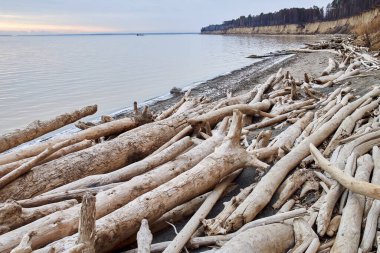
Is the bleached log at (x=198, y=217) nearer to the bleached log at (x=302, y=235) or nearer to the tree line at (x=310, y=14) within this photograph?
the bleached log at (x=302, y=235)

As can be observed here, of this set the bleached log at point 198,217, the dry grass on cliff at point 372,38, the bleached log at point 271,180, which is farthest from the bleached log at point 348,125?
the dry grass on cliff at point 372,38

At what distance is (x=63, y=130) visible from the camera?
36.9ft

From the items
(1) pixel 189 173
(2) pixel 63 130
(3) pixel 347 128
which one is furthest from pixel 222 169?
(2) pixel 63 130

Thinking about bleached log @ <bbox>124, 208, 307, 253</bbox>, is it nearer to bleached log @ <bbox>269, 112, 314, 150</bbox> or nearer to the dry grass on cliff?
bleached log @ <bbox>269, 112, 314, 150</bbox>

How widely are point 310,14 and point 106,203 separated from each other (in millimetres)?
102408

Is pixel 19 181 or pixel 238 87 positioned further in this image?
pixel 238 87

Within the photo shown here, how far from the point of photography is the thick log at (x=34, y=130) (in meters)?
5.41

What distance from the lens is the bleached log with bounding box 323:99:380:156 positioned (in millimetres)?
4564

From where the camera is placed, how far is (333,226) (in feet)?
9.67

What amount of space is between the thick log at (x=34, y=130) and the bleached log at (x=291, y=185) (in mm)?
4090

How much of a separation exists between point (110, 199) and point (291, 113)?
186 inches

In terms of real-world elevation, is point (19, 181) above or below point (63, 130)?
above

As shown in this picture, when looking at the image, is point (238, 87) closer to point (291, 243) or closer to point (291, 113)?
point (291, 113)

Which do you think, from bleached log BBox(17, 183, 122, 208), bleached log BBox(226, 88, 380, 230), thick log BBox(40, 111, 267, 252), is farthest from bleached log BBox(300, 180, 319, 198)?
bleached log BBox(17, 183, 122, 208)
